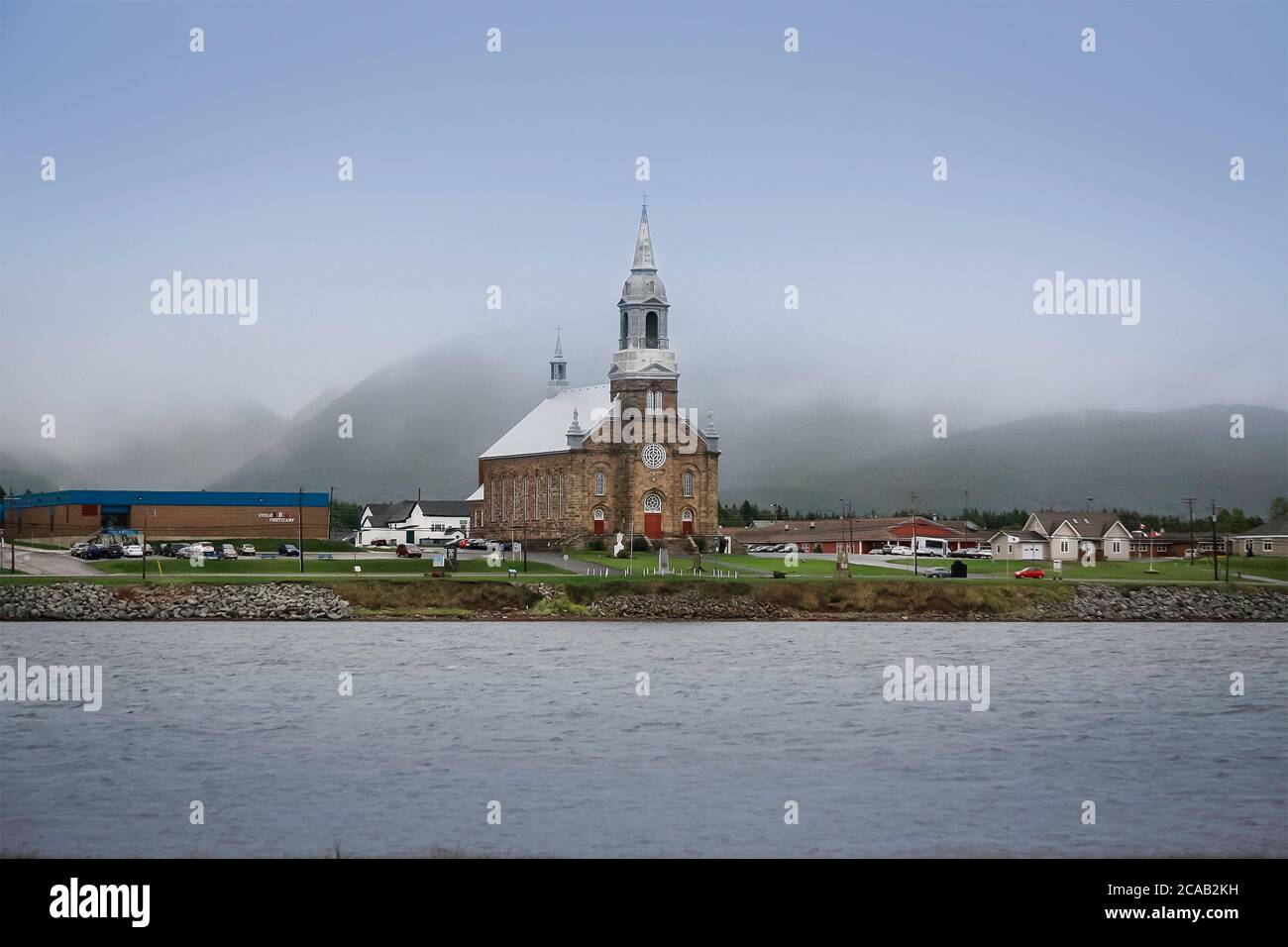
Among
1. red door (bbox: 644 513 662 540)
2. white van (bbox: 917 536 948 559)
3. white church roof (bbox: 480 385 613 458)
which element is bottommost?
white van (bbox: 917 536 948 559)

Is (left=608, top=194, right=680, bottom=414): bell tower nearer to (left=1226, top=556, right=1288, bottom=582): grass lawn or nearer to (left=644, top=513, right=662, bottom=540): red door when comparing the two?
(left=644, top=513, right=662, bottom=540): red door

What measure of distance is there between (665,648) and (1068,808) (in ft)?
115

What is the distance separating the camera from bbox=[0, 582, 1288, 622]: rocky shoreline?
77.4 m

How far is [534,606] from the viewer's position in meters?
78.8

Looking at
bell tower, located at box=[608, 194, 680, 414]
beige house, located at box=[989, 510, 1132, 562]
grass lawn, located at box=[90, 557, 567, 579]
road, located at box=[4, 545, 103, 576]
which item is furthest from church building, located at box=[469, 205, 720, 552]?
road, located at box=[4, 545, 103, 576]

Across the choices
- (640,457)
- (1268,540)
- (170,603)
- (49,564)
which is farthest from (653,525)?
(1268,540)

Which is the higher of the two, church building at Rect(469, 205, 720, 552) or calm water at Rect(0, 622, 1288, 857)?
church building at Rect(469, 205, 720, 552)

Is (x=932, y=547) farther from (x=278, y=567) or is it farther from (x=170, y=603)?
(x=170, y=603)

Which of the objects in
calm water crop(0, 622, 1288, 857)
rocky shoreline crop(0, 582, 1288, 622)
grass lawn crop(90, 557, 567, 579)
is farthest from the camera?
grass lawn crop(90, 557, 567, 579)

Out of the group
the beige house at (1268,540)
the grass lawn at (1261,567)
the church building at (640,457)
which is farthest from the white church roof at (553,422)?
the beige house at (1268,540)

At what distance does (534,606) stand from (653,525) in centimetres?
3308

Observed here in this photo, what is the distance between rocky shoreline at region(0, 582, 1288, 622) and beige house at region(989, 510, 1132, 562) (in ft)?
110
